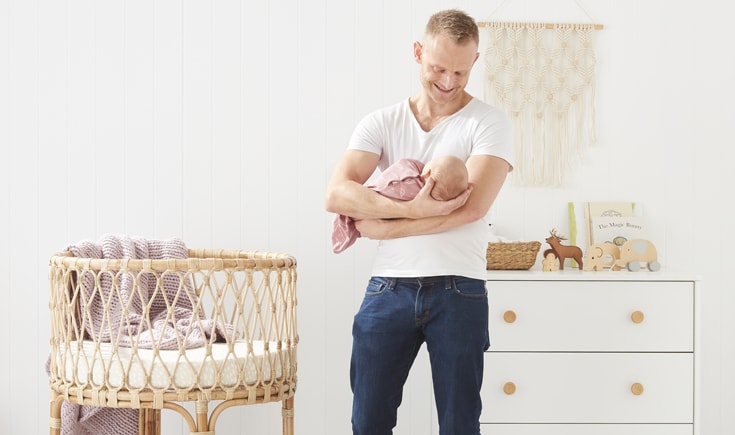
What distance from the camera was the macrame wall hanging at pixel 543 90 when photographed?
2.88 m

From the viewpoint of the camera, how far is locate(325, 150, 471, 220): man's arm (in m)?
1.74

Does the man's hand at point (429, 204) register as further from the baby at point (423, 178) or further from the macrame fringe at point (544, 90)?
the macrame fringe at point (544, 90)

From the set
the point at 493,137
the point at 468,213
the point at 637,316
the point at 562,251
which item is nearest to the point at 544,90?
the point at 562,251

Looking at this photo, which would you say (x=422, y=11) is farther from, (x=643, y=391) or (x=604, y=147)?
(x=643, y=391)

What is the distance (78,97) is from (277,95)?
673 mm

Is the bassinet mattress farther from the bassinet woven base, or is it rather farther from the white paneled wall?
the white paneled wall

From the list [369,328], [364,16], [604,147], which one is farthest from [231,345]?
[604,147]

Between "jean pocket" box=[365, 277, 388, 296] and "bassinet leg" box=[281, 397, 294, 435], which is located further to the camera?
"bassinet leg" box=[281, 397, 294, 435]

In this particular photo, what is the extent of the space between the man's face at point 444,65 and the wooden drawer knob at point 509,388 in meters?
0.95

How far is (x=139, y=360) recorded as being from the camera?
209 cm

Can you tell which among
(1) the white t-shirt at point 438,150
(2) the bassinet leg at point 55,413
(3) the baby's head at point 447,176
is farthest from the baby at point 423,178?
(2) the bassinet leg at point 55,413

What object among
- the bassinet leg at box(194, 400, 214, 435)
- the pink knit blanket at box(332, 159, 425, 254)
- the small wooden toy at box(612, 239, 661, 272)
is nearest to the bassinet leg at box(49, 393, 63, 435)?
the bassinet leg at box(194, 400, 214, 435)

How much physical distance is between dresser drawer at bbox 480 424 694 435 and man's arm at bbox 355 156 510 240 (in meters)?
0.89

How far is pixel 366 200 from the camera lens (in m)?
1.79
